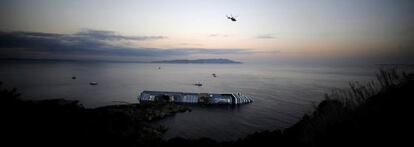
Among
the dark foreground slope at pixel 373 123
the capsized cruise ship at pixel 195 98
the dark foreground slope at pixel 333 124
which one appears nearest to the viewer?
the dark foreground slope at pixel 373 123

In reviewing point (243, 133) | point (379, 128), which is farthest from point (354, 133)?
point (243, 133)

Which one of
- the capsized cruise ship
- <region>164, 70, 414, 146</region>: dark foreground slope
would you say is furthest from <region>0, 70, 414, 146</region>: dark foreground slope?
the capsized cruise ship

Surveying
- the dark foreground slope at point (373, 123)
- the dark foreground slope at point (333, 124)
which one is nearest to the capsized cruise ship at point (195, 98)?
the dark foreground slope at point (333, 124)

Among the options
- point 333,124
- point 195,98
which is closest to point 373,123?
point 333,124

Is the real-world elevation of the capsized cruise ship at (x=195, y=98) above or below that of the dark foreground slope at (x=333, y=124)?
below

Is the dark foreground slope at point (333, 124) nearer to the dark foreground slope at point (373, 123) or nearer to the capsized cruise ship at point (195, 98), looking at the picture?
the dark foreground slope at point (373, 123)

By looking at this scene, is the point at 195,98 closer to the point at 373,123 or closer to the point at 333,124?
the point at 333,124

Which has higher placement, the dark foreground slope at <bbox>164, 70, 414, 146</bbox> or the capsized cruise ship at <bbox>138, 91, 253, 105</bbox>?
the dark foreground slope at <bbox>164, 70, 414, 146</bbox>

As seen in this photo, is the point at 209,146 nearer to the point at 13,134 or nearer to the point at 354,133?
the point at 354,133

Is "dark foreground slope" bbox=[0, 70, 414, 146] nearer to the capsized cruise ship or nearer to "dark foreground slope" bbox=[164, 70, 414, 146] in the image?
"dark foreground slope" bbox=[164, 70, 414, 146]

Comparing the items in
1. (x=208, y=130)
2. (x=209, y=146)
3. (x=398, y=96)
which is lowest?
(x=208, y=130)

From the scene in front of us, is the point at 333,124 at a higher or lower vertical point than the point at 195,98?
higher
